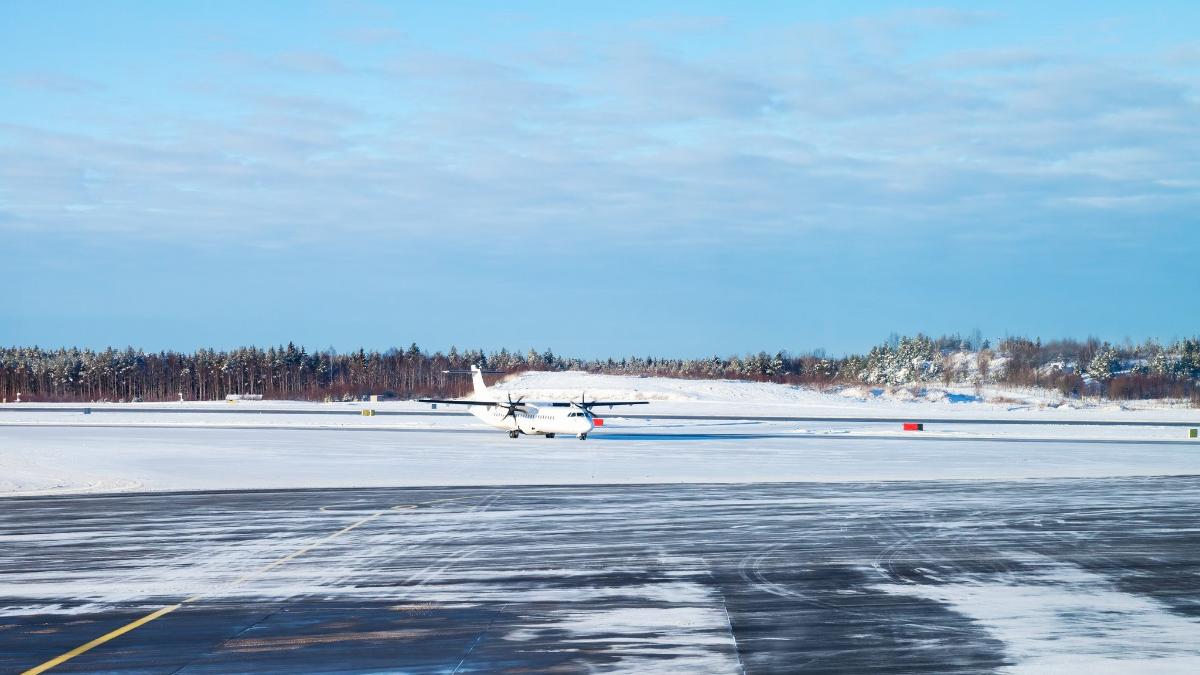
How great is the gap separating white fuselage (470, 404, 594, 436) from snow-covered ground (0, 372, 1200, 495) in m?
0.83

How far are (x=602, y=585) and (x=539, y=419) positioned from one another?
3897 cm

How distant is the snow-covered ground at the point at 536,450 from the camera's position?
36500mm

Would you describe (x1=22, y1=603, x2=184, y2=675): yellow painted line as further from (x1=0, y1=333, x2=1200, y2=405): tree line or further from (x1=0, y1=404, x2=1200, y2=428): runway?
Result: (x1=0, y1=333, x2=1200, y2=405): tree line

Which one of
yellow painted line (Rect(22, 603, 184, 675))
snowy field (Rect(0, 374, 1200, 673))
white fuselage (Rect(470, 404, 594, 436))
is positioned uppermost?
white fuselage (Rect(470, 404, 594, 436))

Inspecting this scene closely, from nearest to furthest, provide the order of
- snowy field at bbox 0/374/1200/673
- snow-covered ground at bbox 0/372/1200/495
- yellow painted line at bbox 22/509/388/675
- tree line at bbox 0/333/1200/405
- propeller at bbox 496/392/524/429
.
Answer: yellow painted line at bbox 22/509/388/675 → snowy field at bbox 0/374/1200/673 → snow-covered ground at bbox 0/372/1200/495 → propeller at bbox 496/392/524/429 → tree line at bbox 0/333/1200/405

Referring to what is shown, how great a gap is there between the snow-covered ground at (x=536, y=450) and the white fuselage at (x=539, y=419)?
83 centimetres

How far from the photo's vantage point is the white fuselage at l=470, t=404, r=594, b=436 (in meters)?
53.7

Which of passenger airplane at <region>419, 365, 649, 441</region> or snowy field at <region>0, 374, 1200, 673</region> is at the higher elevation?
passenger airplane at <region>419, 365, 649, 441</region>

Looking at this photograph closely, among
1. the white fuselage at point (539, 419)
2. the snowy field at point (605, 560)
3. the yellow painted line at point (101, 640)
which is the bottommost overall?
the snowy field at point (605, 560)

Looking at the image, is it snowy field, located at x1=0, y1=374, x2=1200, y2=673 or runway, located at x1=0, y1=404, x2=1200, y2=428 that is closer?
snowy field, located at x1=0, y1=374, x2=1200, y2=673

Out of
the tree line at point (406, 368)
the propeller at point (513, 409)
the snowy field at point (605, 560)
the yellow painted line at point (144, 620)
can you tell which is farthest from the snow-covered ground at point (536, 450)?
the tree line at point (406, 368)

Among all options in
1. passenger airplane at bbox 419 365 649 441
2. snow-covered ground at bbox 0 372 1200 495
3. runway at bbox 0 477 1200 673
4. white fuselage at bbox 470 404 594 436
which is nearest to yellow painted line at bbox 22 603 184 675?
runway at bbox 0 477 1200 673

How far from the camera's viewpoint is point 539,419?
55.3 m

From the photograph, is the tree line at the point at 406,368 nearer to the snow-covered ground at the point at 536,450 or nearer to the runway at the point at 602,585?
the snow-covered ground at the point at 536,450
